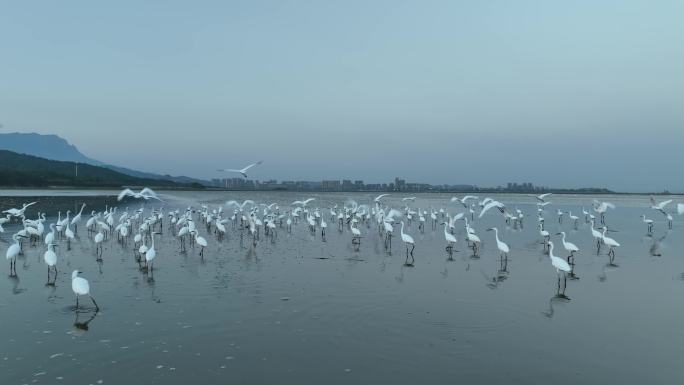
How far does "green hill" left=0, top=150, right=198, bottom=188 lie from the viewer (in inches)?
3190

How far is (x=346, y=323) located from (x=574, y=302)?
5490 mm

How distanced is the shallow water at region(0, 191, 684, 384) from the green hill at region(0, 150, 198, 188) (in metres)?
80.1

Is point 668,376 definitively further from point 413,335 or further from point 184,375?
point 184,375

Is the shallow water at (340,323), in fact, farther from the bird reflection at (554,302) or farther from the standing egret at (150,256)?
the standing egret at (150,256)

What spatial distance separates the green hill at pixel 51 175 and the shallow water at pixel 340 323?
263ft

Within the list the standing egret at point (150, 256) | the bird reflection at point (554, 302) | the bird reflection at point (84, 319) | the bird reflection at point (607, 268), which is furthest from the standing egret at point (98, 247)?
the bird reflection at point (607, 268)

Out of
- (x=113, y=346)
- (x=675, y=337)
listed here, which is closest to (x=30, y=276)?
(x=113, y=346)

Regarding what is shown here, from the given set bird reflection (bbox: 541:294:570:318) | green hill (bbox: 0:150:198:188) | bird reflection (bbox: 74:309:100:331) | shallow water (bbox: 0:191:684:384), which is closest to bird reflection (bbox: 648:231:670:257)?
shallow water (bbox: 0:191:684:384)

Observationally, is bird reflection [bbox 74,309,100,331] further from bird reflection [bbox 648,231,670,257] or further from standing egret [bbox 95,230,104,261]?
bird reflection [bbox 648,231,670,257]

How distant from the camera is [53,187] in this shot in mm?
84188

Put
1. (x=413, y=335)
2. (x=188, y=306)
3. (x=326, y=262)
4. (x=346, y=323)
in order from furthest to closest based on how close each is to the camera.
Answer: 1. (x=326, y=262)
2. (x=188, y=306)
3. (x=346, y=323)
4. (x=413, y=335)

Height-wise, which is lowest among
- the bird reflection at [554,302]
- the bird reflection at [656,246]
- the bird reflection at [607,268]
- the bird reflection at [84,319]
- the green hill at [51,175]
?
the bird reflection at [84,319]

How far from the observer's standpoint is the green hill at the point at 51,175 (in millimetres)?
81031

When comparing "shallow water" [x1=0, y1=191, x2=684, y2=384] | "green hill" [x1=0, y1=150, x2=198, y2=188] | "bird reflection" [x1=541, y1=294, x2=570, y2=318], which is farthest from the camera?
"green hill" [x1=0, y1=150, x2=198, y2=188]
